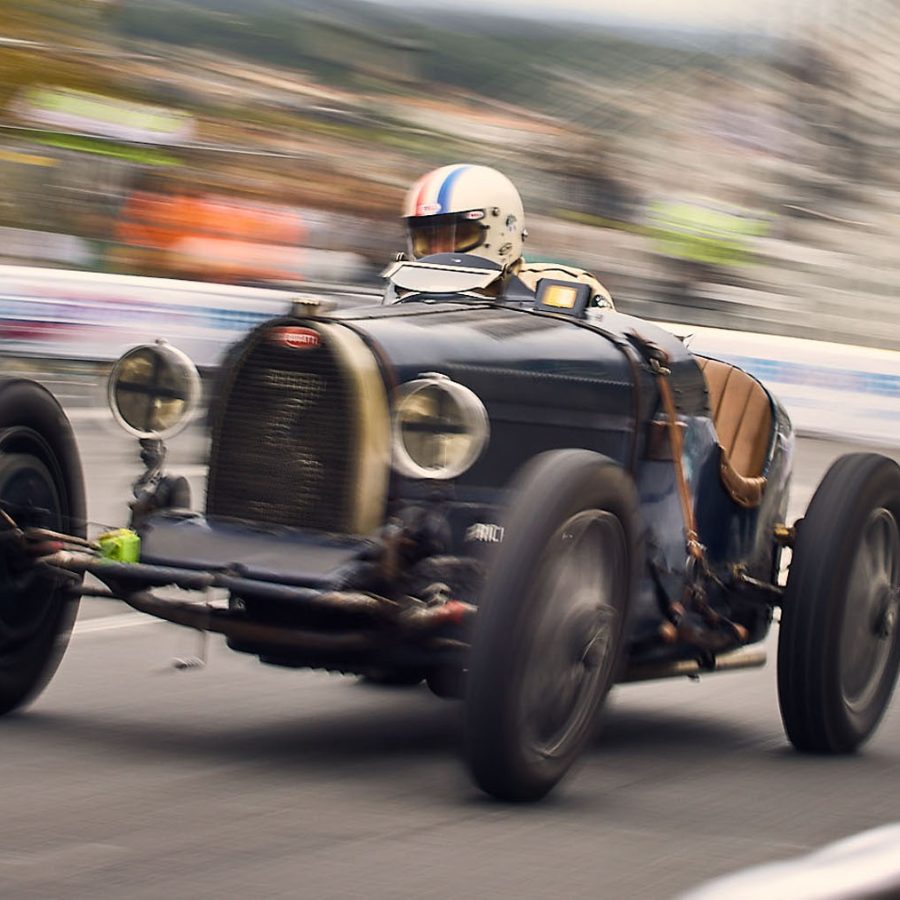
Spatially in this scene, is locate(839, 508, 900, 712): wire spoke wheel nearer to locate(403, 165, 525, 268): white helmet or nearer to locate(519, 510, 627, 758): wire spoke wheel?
locate(519, 510, 627, 758): wire spoke wheel

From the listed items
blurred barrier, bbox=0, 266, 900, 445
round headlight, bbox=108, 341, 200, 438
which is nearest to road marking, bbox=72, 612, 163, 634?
round headlight, bbox=108, 341, 200, 438

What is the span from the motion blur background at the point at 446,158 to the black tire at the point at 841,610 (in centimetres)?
1530

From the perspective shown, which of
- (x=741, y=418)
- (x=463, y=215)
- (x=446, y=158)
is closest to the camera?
(x=463, y=215)

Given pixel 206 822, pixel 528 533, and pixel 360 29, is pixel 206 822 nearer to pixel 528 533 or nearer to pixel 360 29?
pixel 528 533

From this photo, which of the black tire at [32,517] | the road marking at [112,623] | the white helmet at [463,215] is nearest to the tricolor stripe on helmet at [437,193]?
the white helmet at [463,215]

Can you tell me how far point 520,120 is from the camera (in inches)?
1516

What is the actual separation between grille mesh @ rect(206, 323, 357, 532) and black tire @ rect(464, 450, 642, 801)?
615 millimetres

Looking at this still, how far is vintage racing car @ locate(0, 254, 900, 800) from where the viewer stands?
5219 mm

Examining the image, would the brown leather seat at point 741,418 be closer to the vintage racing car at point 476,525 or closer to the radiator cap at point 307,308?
the vintage racing car at point 476,525

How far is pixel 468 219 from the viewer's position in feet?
22.7

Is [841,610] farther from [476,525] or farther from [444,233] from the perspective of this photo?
[444,233]

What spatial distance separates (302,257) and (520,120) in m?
14.2

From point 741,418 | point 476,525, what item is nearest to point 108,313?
point 741,418

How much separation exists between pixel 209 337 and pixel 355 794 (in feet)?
42.4
